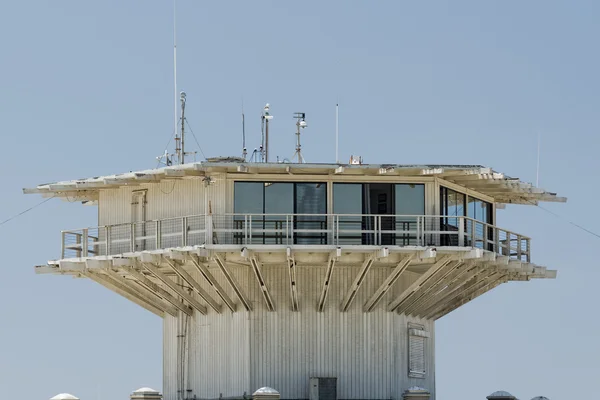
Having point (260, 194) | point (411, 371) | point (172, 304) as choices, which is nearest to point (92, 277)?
point (172, 304)

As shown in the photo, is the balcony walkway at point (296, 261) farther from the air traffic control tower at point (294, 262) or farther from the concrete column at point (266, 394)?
the concrete column at point (266, 394)

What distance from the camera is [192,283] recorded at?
78875 millimetres

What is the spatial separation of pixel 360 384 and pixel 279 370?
3405 mm

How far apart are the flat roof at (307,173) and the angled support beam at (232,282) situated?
3.65 m

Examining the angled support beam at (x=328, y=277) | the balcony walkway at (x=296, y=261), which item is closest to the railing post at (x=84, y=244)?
the balcony walkway at (x=296, y=261)

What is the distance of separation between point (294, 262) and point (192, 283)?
429 centimetres

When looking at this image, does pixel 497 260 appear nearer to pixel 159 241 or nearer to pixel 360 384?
pixel 360 384

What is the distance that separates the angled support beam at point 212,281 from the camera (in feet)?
253

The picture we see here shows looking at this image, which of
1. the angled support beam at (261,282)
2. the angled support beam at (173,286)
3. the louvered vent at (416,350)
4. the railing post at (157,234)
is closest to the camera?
the angled support beam at (261,282)

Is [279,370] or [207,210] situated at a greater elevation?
[207,210]

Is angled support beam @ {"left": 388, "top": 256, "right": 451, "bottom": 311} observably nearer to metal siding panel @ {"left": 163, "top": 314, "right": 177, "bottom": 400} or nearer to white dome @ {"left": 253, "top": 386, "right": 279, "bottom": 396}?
white dome @ {"left": 253, "top": 386, "right": 279, "bottom": 396}

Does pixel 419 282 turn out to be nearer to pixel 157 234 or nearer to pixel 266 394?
pixel 266 394

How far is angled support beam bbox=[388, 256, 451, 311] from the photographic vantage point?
3068 inches

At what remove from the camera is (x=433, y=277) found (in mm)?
79438
